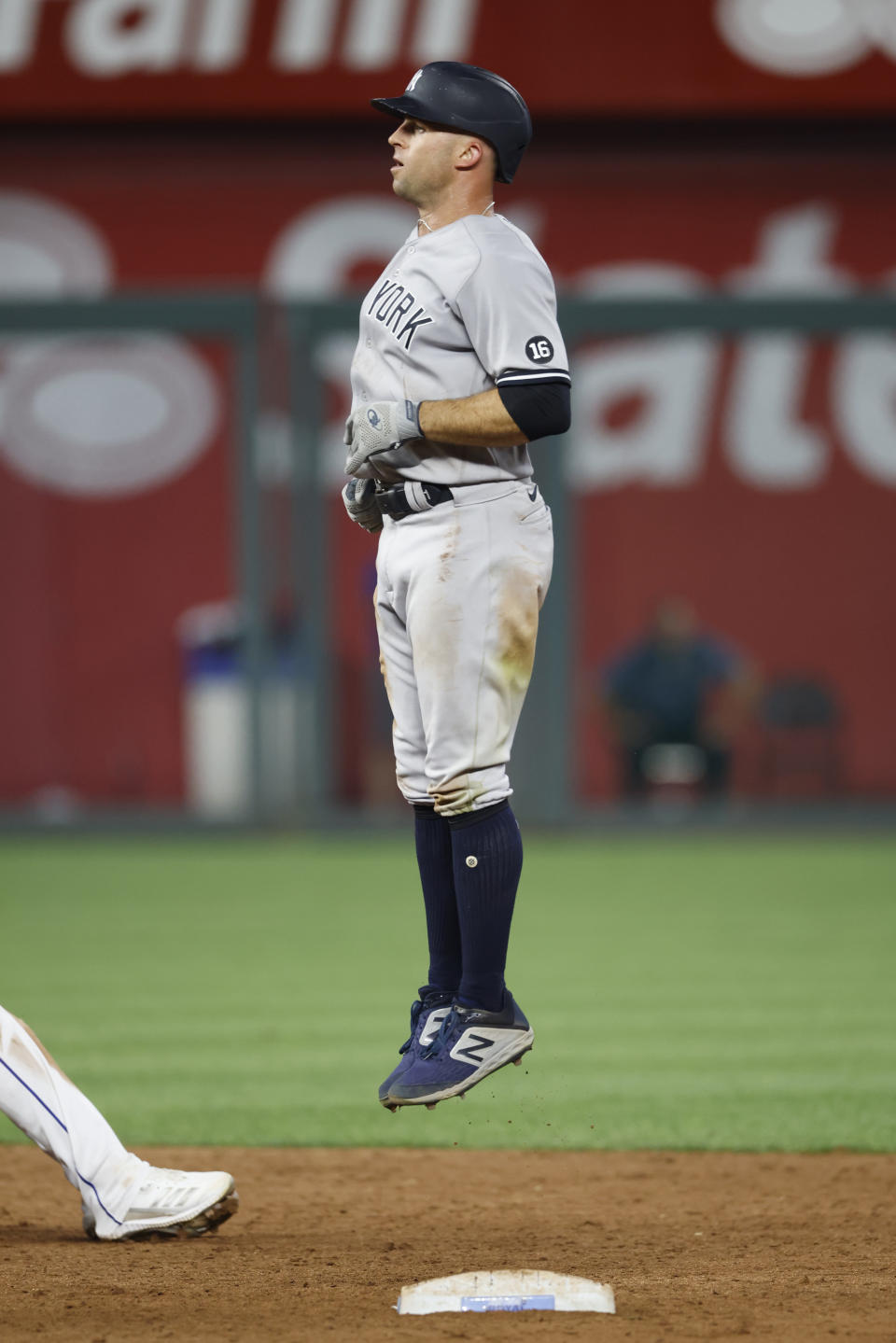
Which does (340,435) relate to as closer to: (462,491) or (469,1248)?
(462,491)

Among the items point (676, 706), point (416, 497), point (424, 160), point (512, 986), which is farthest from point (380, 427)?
point (676, 706)

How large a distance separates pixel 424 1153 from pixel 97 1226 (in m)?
1.08

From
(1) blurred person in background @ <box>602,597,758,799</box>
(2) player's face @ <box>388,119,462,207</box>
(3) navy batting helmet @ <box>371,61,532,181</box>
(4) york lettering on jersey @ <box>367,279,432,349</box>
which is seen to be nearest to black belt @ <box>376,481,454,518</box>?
(4) york lettering on jersey @ <box>367,279,432,349</box>

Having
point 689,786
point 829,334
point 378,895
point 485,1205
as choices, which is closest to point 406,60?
point 829,334

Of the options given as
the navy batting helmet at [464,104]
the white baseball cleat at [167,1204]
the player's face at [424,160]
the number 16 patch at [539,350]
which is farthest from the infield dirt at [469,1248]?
the navy batting helmet at [464,104]

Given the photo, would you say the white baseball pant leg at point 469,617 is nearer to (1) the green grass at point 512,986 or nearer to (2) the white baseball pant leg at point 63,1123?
(2) the white baseball pant leg at point 63,1123

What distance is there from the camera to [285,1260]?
11.1 ft

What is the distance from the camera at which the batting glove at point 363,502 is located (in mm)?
3344

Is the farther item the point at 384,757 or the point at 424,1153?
the point at 384,757

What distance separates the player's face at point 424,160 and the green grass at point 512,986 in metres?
2.10

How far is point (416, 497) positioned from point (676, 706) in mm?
7861

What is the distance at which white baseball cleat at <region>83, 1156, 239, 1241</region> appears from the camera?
Result: 3.45m

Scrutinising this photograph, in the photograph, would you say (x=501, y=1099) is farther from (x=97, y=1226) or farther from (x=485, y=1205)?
(x=97, y=1226)

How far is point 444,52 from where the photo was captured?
12.3 m
